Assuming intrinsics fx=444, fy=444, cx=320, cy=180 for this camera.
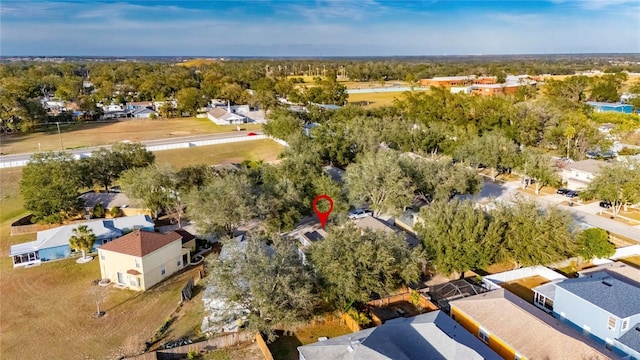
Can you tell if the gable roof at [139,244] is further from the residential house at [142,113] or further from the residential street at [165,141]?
the residential house at [142,113]

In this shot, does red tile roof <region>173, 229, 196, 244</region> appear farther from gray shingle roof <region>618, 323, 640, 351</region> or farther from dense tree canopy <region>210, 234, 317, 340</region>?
gray shingle roof <region>618, 323, 640, 351</region>

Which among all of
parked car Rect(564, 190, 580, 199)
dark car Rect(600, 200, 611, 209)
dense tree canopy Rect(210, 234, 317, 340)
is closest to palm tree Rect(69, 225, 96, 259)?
dense tree canopy Rect(210, 234, 317, 340)

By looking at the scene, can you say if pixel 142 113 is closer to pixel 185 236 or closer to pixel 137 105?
pixel 137 105

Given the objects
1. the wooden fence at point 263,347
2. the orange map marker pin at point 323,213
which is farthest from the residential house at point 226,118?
the wooden fence at point 263,347

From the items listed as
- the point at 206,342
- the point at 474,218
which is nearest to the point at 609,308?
the point at 474,218

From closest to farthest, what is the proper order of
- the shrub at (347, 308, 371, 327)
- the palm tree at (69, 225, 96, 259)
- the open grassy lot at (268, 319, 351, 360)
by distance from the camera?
the open grassy lot at (268, 319, 351, 360)
the shrub at (347, 308, 371, 327)
the palm tree at (69, 225, 96, 259)

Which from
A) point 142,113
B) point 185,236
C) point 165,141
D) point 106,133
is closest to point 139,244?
point 185,236
